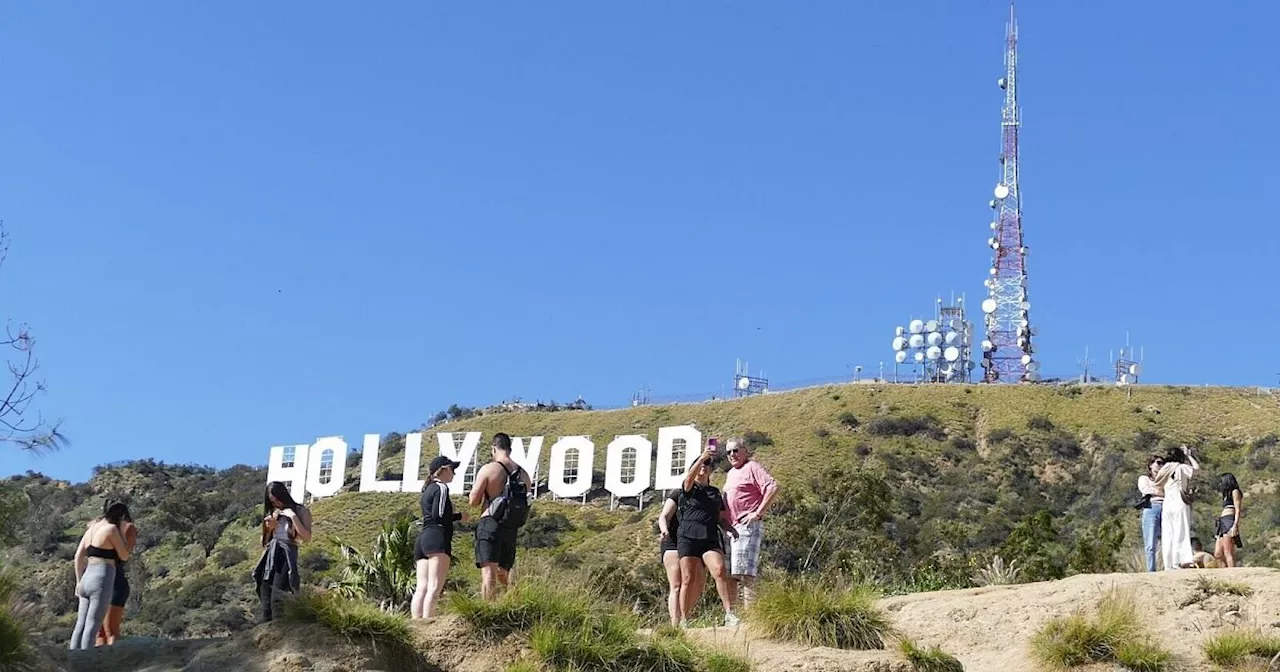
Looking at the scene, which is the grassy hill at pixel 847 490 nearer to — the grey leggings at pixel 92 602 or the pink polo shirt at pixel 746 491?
the pink polo shirt at pixel 746 491

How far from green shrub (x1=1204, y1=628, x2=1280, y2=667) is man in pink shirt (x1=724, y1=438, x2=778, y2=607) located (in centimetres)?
372

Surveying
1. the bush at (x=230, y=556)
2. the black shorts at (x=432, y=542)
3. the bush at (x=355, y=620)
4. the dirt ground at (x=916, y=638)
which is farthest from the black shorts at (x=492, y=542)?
the bush at (x=230, y=556)

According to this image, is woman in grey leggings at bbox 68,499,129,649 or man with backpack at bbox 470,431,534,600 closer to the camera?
woman in grey leggings at bbox 68,499,129,649

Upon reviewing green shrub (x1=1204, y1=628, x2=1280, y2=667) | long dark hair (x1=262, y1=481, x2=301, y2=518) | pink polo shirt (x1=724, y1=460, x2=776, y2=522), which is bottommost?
green shrub (x1=1204, y1=628, x2=1280, y2=667)

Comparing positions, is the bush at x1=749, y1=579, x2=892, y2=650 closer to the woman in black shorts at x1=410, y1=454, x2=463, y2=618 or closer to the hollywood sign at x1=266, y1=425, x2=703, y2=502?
the woman in black shorts at x1=410, y1=454, x2=463, y2=618

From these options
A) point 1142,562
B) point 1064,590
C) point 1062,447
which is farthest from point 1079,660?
point 1062,447

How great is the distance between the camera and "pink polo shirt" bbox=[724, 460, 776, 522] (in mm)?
13148

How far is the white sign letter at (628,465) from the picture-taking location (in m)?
56.5

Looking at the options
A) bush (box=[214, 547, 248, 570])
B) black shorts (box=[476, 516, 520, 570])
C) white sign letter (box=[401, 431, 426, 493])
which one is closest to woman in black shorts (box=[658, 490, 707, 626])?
black shorts (box=[476, 516, 520, 570])

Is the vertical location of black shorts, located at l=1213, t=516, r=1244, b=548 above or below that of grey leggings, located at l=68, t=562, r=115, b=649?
above

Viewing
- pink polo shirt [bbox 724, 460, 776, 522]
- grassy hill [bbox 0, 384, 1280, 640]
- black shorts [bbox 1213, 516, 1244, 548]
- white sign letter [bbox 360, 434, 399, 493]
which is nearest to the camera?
pink polo shirt [bbox 724, 460, 776, 522]

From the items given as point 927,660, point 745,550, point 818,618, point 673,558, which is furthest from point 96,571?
point 927,660

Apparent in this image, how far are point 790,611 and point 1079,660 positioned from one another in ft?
8.23

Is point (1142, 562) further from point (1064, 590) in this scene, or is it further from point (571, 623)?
point (571, 623)
